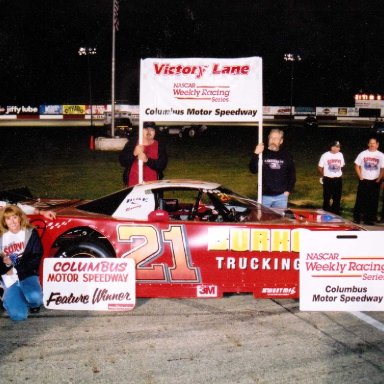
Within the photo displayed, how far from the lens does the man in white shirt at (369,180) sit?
10469mm

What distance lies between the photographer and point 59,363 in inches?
177

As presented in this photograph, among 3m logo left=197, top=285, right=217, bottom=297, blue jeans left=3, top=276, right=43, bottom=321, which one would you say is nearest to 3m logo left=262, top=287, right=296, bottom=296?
3m logo left=197, top=285, right=217, bottom=297

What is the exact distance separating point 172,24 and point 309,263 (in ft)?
280

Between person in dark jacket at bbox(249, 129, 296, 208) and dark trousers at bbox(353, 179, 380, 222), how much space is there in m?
3.00

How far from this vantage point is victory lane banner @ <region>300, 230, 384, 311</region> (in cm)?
A: 568

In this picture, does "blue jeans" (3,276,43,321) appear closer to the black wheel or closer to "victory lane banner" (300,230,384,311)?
the black wheel

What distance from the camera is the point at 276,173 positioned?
805cm

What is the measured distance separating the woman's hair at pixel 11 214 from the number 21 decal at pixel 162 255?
1137 millimetres

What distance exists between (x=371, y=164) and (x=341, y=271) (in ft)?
17.1

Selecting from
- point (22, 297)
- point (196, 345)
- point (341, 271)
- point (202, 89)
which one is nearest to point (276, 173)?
point (202, 89)

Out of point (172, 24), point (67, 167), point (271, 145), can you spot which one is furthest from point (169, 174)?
point (172, 24)

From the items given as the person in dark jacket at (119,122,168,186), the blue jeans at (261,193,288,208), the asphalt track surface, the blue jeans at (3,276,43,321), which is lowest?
the asphalt track surface

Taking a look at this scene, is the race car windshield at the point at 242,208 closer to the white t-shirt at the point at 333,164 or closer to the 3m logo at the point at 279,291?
the 3m logo at the point at 279,291

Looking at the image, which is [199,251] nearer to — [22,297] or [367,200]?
[22,297]
